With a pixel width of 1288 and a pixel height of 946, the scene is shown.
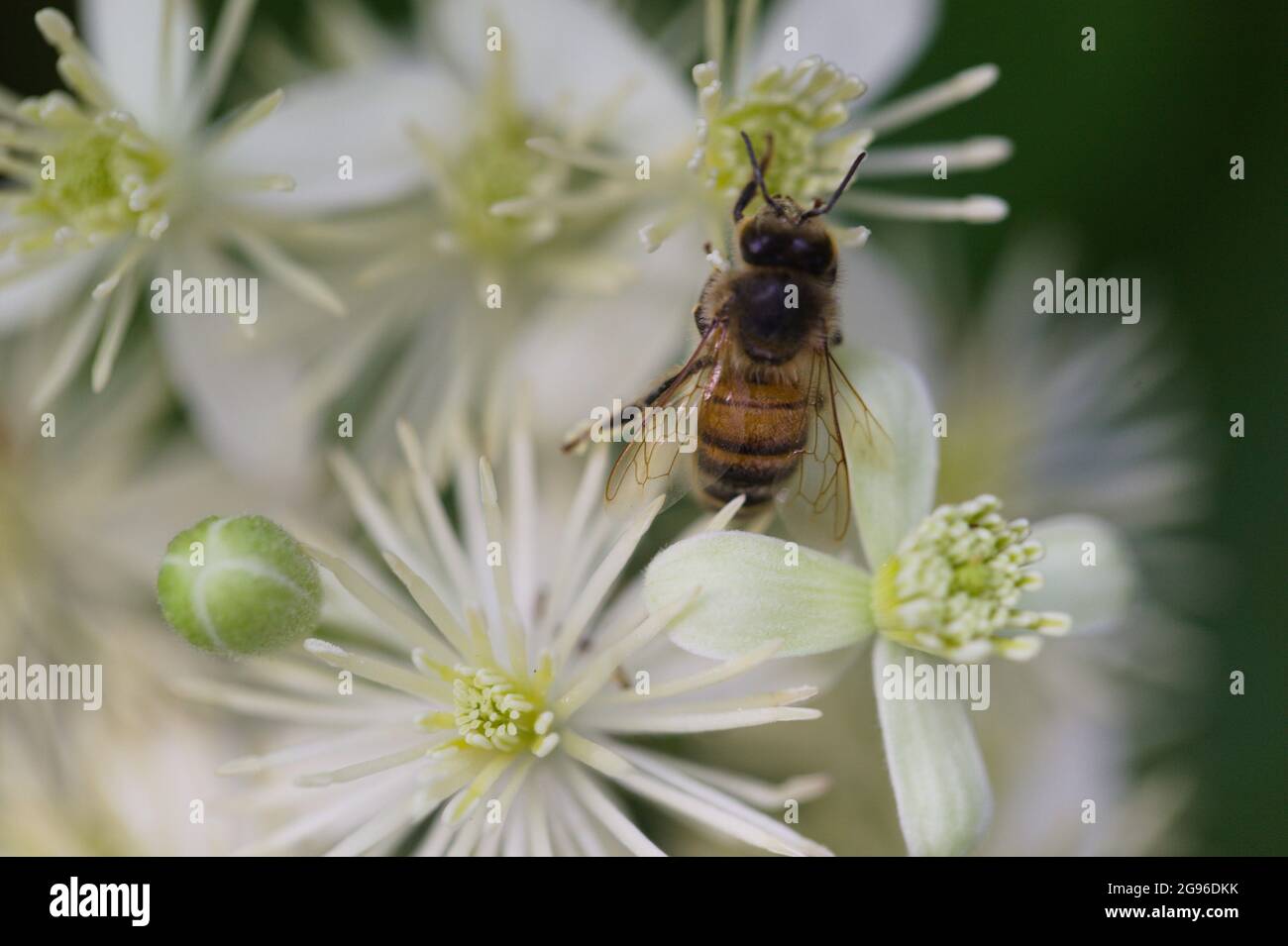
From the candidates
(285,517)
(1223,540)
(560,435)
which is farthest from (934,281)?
(285,517)

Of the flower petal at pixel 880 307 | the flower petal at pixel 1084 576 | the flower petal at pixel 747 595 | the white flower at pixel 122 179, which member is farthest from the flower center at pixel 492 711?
the flower petal at pixel 880 307

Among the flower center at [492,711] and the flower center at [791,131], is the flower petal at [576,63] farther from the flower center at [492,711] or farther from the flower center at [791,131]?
the flower center at [492,711]

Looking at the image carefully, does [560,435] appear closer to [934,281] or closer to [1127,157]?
[934,281]

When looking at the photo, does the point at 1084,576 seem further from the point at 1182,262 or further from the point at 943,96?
the point at 1182,262

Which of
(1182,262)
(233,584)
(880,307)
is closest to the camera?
(233,584)

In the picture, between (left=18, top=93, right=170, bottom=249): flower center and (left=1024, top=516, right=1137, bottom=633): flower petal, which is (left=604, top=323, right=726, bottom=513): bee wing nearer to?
(left=1024, top=516, right=1137, bottom=633): flower petal

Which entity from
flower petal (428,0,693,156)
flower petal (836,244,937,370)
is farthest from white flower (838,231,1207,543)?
flower petal (428,0,693,156)

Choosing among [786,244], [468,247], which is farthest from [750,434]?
[468,247]
